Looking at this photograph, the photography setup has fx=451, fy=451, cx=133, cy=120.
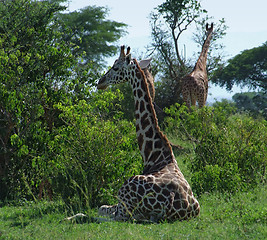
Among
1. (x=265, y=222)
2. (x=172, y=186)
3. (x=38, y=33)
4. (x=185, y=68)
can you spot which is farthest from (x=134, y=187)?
(x=185, y=68)

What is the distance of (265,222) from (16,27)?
6639 millimetres

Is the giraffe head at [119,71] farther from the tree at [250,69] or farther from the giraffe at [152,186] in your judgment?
the tree at [250,69]

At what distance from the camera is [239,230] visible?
5816mm

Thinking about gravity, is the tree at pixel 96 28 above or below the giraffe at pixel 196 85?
above

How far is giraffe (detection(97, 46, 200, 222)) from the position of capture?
620cm

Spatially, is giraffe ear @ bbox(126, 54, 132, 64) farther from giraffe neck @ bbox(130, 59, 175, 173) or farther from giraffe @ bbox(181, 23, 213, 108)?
giraffe @ bbox(181, 23, 213, 108)

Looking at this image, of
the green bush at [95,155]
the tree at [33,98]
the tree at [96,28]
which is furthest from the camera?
the tree at [96,28]

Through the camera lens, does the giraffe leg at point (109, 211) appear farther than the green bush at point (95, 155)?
No

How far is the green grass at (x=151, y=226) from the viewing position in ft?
18.6

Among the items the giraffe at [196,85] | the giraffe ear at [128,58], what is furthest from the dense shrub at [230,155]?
the giraffe at [196,85]

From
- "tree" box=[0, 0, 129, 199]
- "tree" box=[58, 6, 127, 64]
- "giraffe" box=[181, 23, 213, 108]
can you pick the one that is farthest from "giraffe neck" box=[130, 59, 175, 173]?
"tree" box=[58, 6, 127, 64]

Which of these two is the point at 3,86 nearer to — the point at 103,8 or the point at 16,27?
the point at 16,27

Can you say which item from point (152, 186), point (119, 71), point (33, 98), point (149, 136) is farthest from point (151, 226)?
point (33, 98)

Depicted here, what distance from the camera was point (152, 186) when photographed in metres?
6.22
